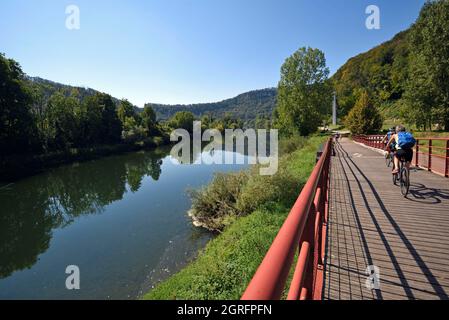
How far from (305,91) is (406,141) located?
37874 millimetres

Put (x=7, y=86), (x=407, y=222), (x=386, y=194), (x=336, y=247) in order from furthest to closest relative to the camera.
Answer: (x=7, y=86) → (x=386, y=194) → (x=407, y=222) → (x=336, y=247)

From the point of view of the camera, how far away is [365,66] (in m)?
103

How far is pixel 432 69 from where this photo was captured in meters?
27.4

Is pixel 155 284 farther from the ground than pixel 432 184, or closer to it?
closer to it

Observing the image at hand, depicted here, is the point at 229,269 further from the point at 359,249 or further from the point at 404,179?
the point at 404,179

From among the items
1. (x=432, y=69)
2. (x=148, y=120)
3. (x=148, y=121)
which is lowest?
(x=148, y=121)

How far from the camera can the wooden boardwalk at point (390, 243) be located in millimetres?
2963

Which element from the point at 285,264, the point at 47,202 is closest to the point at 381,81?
the point at 47,202

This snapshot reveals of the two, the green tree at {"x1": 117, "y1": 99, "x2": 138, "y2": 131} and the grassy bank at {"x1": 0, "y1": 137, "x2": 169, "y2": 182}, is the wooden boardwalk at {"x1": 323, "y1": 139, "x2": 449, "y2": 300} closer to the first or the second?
the grassy bank at {"x1": 0, "y1": 137, "x2": 169, "y2": 182}

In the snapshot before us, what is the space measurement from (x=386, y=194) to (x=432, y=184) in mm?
1871

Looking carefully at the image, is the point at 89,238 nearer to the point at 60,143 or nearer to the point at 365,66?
the point at 60,143
